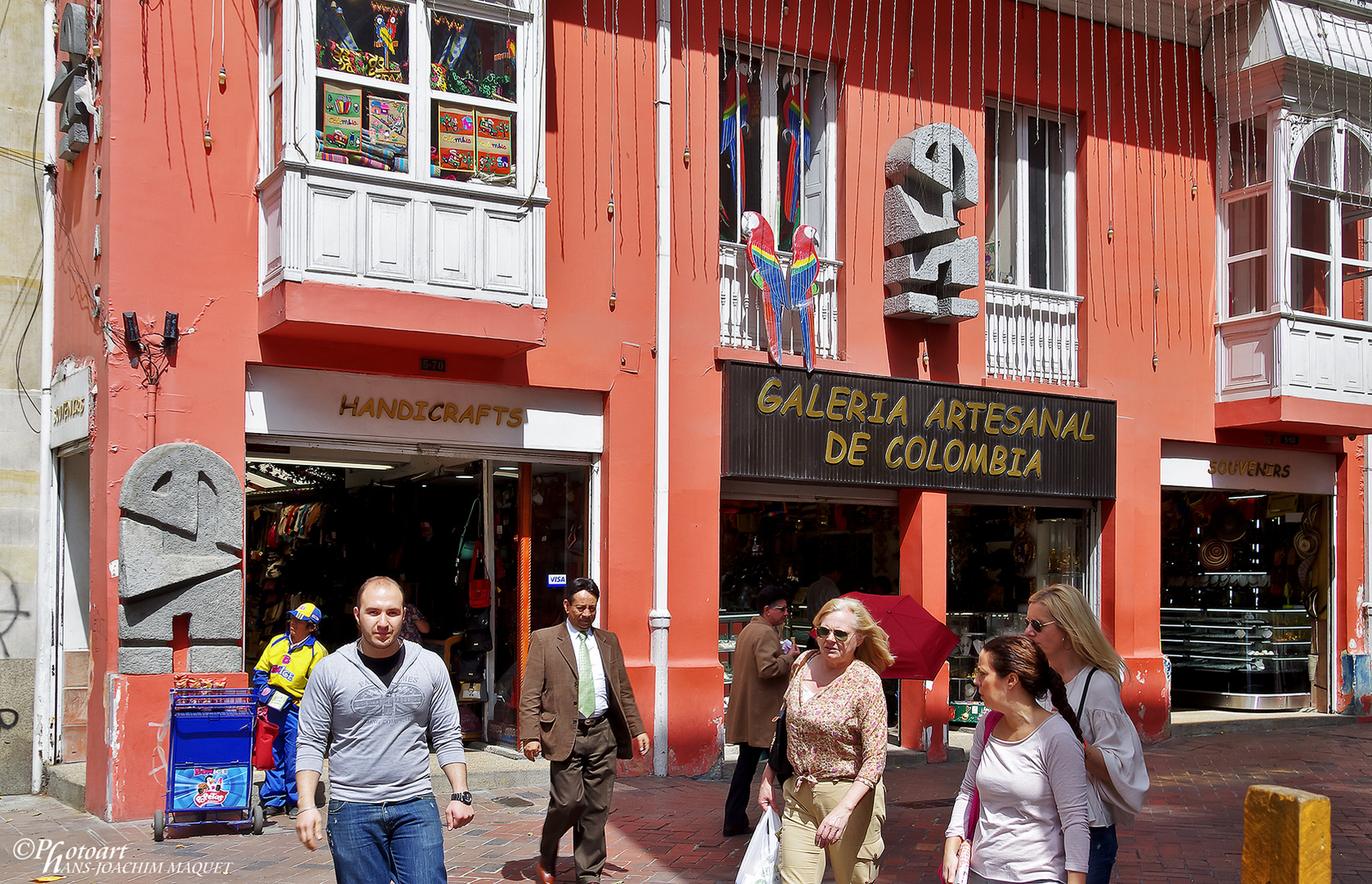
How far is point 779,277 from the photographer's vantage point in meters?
12.0

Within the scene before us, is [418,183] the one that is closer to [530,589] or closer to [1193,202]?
[530,589]

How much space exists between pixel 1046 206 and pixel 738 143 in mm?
4023

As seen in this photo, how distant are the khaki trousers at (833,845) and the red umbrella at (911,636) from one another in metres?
3.50

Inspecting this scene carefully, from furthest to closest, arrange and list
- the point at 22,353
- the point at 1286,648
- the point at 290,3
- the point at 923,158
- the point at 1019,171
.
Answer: the point at 1286,648, the point at 1019,171, the point at 923,158, the point at 22,353, the point at 290,3

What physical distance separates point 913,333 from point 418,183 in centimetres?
545

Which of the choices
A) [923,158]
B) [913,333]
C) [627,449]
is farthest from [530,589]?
[923,158]

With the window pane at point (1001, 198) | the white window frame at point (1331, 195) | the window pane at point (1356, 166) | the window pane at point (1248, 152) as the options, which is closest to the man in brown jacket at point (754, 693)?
the window pane at point (1001, 198)

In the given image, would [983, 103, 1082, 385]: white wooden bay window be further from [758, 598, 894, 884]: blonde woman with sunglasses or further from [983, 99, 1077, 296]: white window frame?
[758, 598, 894, 884]: blonde woman with sunglasses

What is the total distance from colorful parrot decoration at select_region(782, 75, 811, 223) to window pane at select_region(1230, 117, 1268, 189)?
5699 mm

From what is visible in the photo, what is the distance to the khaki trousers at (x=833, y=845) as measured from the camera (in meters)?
5.43

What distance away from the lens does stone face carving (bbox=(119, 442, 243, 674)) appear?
9.17 meters

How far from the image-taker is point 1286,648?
1555cm

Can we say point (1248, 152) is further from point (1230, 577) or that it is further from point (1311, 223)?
point (1230, 577)

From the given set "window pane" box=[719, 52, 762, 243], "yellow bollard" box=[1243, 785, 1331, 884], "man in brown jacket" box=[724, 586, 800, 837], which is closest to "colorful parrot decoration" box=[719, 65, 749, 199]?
"window pane" box=[719, 52, 762, 243]
